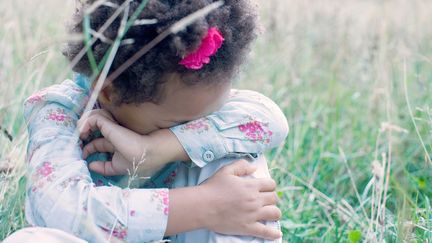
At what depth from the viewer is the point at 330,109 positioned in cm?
Result: 355

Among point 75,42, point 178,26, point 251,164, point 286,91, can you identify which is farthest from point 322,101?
point 178,26

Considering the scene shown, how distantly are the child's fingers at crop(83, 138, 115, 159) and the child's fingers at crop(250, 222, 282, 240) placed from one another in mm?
428

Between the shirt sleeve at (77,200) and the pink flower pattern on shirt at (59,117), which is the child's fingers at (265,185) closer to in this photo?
the shirt sleeve at (77,200)

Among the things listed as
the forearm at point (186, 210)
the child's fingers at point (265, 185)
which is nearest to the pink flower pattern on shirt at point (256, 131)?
the child's fingers at point (265, 185)

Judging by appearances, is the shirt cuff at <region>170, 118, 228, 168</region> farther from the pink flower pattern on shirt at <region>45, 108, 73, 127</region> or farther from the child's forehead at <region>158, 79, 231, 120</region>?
the pink flower pattern on shirt at <region>45, 108, 73, 127</region>

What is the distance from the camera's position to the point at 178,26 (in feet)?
5.00

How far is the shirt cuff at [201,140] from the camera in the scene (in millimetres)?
1956

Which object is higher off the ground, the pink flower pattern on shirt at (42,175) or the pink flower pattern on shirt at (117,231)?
the pink flower pattern on shirt at (42,175)

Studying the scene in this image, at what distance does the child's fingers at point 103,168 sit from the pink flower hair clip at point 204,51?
14.5 inches

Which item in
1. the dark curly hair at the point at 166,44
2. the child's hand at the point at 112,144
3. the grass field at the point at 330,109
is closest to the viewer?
the dark curly hair at the point at 166,44

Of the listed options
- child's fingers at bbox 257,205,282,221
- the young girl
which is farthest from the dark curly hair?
child's fingers at bbox 257,205,282,221

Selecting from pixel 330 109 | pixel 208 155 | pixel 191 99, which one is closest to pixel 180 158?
pixel 208 155

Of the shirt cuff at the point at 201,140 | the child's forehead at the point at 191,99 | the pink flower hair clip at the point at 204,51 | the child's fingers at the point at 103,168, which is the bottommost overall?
the child's fingers at the point at 103,168

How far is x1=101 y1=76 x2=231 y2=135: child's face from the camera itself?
189 cm
